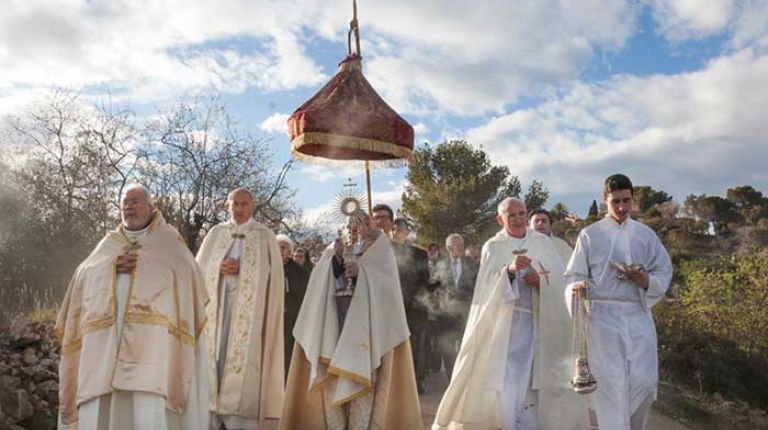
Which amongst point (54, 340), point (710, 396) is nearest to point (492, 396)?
point (54, 340)

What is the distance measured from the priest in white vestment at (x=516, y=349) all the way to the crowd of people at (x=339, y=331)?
0.04ft

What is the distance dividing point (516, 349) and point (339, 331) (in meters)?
1.69

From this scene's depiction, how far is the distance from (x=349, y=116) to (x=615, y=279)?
9.68ft

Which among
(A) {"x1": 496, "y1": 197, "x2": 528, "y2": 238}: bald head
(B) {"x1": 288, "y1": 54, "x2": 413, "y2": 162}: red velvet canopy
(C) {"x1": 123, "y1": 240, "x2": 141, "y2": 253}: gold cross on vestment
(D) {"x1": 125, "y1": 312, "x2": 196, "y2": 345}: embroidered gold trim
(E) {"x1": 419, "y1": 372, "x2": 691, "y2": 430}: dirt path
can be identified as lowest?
(E) {"x1": 419, "y1": 372, "x2": 691, "y2": 430}: dirt path

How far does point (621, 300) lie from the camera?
6.06m

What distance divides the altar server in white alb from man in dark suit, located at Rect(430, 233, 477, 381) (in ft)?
14.3

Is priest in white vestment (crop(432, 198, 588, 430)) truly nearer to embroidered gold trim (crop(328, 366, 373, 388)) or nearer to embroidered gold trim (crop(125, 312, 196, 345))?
embroidered gold trim (crop(328, 366, 373, 388))

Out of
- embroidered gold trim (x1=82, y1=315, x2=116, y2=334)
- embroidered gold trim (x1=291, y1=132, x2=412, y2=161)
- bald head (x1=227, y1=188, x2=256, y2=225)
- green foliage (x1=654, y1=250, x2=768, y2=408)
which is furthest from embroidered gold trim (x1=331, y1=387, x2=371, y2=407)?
green foliage (x1=654, y1=250, x2=768, y2=408)

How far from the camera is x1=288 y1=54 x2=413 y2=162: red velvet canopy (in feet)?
24.5

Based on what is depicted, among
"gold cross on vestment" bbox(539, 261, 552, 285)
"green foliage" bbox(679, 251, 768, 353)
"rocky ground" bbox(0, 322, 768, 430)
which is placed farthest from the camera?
"green foliage" bbox(679, 251, 768, 353)

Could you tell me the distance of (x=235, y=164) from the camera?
73.4 ft

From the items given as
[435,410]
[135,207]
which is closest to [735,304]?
[435,410]

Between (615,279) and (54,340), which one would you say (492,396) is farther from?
(54,340)

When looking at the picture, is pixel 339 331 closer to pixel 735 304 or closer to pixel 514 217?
pixel 514 217
